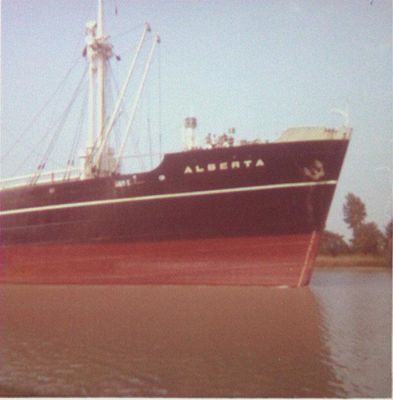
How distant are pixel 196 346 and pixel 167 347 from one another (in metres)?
0.52

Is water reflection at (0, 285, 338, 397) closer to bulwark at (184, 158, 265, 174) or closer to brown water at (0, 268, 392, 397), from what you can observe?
brown water at (0, 268, 392, 397)

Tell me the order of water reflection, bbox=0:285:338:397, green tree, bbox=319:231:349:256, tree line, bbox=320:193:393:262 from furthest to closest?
green tree, bbox=319:231:349:256
tree line, bbox=320:193:393:262
water reflection, bbox=0:285:338:397

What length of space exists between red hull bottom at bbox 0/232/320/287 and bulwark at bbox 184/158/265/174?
2.50m

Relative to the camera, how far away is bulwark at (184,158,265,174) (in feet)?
52.2

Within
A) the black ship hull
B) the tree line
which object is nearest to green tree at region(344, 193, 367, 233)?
the tree line

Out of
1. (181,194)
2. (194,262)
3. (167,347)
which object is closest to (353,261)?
(194,262)

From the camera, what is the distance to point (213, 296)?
13.9 meters

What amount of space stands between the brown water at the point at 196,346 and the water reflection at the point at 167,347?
0.06 feet

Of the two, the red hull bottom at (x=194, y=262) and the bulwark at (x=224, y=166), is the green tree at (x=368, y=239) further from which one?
the bulwark at (x=224, y=166)

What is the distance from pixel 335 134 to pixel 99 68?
1244 cm

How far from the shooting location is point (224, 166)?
16.2 m

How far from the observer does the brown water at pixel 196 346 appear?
6387mm

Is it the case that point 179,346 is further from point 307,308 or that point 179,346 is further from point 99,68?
point 99,68

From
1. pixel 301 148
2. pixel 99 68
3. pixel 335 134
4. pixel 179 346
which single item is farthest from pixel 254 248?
pixel 99 68
